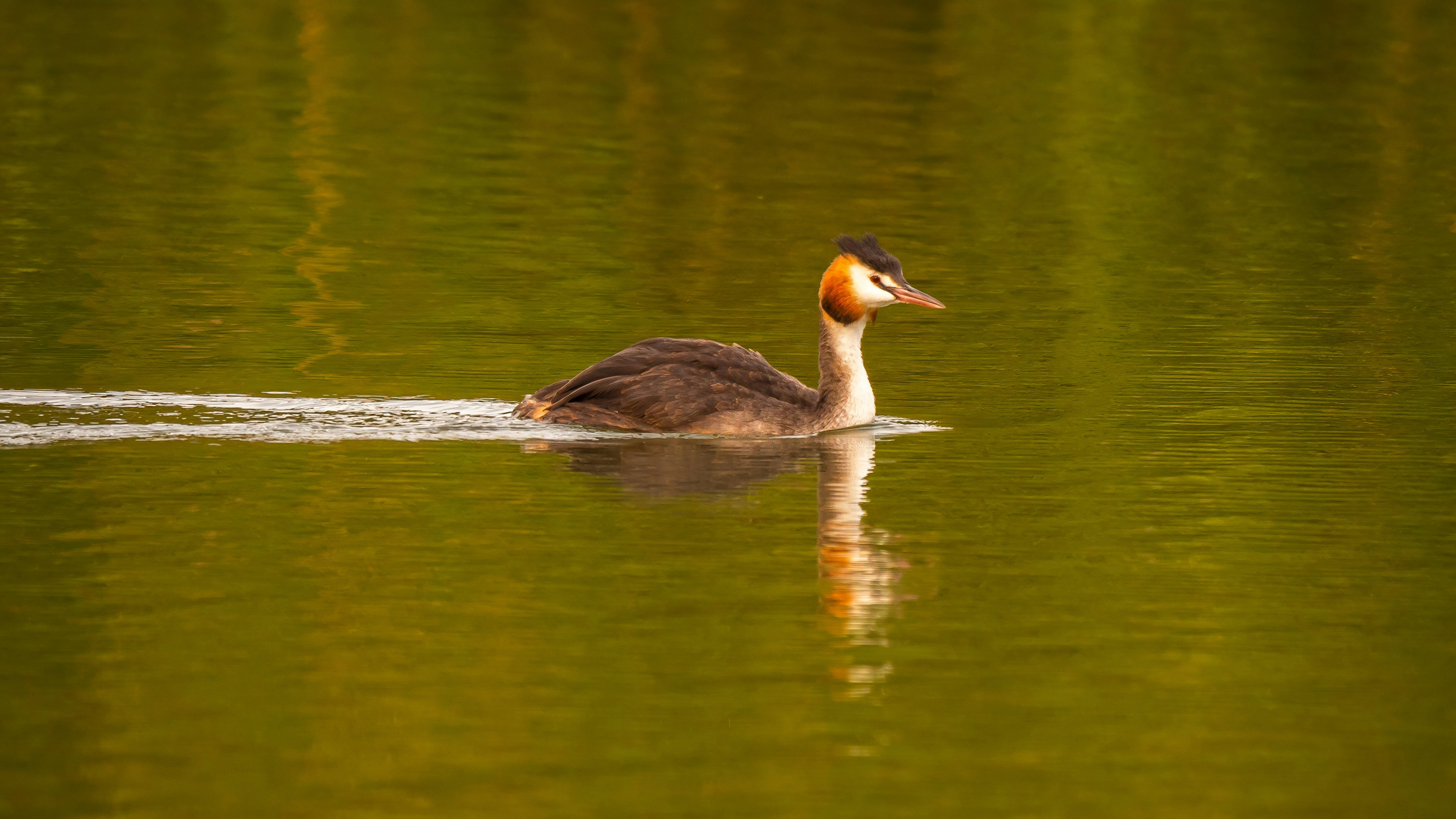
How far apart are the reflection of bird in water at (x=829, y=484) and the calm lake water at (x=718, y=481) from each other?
53 millimetres

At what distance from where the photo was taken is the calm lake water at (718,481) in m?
9.50

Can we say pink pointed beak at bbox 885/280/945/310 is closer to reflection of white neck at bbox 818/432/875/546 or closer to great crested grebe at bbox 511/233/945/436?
great crested grebe at bbox 511/233/945/436

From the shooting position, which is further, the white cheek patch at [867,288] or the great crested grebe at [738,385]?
the white cheek patch at [867,288]

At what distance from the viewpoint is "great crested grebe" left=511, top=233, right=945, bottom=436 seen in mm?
16953

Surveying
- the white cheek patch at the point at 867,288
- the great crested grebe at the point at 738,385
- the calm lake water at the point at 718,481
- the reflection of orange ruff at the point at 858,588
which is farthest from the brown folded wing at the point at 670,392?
the reflection of orange ruff at the point at 858,588

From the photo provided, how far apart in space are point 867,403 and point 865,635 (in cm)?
615

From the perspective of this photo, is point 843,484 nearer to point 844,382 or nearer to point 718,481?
point 718,481

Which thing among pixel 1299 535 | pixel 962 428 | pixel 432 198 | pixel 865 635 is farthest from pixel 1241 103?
pixel 865 635

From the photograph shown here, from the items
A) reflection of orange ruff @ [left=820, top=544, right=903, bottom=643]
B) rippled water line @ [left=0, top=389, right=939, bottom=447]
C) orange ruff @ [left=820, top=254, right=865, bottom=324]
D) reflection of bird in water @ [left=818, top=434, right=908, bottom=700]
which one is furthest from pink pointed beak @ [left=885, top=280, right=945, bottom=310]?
reflection of orange ruff @ [left=820, top=544, right=903, bottom=643]

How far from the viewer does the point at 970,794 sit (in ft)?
29.6

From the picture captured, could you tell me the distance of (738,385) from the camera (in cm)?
1705

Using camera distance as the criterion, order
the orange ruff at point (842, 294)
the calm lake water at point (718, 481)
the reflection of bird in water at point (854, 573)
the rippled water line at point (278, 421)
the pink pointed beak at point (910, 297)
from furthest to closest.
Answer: the orange ruff at point (842, 294)
the pink pointed beak at point (910, 297)
the rippled water line at point (278, 421)
the reflection of bird in water at point (854, 573)
the calm lake water at point (718, 481)

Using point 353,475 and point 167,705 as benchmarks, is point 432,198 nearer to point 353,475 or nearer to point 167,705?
point 353,475

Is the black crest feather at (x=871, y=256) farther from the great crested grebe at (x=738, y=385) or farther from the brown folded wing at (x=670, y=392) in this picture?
the brown folded wing at (x=670, y=392)
